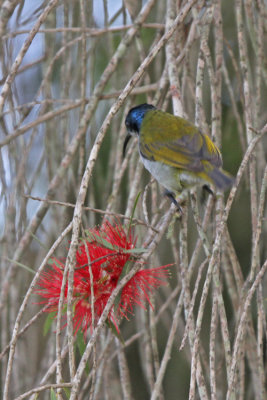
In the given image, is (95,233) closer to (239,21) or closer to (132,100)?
(239,21)

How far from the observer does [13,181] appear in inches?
104

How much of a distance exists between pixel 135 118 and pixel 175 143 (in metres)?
0.22

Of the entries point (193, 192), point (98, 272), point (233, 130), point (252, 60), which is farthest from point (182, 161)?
point (233, 130)

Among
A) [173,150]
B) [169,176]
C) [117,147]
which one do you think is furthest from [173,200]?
[117,147]

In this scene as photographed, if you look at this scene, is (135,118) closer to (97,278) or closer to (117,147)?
(117,147)

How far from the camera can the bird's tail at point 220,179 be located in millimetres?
1998

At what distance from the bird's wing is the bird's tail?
9cm

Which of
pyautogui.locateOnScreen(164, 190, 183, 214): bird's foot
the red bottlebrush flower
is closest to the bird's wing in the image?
pyautogui.locateOnScreen(164, 190, 183, 214): bird's foot

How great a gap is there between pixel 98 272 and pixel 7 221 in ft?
2.66

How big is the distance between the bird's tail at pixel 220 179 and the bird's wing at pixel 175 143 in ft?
0.29

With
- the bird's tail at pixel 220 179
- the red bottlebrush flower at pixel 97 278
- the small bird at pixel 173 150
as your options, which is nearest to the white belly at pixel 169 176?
the small bird at pixel 173 150

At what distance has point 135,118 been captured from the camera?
8.32ft

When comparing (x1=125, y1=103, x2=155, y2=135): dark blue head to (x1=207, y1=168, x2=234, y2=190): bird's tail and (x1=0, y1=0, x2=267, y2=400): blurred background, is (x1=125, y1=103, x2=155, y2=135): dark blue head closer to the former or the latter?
(x1=0, y1=0, x2=267, y2=400): blurred background

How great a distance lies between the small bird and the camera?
2.26 m
